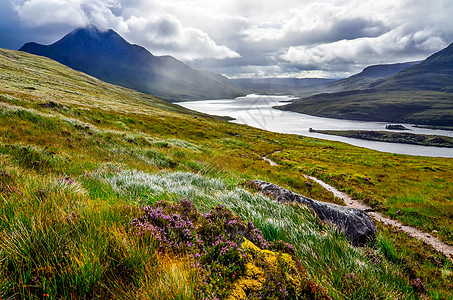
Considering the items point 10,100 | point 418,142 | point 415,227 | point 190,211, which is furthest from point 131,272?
point 418,142

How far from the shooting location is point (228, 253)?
9.44ft

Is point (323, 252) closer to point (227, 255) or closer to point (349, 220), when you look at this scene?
point (227, 255)

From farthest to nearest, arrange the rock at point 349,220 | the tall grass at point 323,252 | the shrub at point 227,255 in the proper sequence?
the rock at point 349,220, the tall grass at point 323,252, the shrub at point 227,255

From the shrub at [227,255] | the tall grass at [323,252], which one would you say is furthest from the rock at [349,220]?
the shrub at [227,255]

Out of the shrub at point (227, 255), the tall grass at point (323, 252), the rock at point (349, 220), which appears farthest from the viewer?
the rock at point (349, 220)

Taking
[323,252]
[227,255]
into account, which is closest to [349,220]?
[323,252]

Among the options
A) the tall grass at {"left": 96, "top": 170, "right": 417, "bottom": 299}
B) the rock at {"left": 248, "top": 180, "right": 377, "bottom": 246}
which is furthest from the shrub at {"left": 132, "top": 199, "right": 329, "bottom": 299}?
the rock at {"left": 248, "top": 180, "right": 377, "bottom": 246}

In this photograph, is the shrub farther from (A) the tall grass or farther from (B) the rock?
(B) the rock

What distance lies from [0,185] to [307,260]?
5.66m

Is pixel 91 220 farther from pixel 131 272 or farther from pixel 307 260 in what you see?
pixel 307 260

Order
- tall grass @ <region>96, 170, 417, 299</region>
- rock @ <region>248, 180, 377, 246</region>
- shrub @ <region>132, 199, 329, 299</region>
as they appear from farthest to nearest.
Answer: rock @ <region>248, 180, 377, 246</region> → tall grass @ <region>96, 170, 417, 299</region> → shrub @ <region>132, 199, 329, 299</region>

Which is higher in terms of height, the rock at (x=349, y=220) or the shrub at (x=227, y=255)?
the shrub at (x=227, y=255)

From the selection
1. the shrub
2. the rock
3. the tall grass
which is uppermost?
the shrub

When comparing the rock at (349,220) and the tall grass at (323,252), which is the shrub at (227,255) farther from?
the rock at (349,220)
